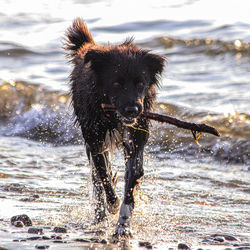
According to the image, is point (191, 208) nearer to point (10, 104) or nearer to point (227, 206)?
point (227, 206)

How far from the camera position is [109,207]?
603cm

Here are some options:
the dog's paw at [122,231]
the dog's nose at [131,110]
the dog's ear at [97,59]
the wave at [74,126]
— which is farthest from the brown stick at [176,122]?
the wave at [74,126]

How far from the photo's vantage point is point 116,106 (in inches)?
206

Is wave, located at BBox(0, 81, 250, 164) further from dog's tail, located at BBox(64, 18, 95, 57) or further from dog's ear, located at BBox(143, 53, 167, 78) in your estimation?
dog's ear, located at BBox(143, 53, 167, 78)

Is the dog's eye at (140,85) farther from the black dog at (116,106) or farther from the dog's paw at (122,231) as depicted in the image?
the dog's paw at (122,231)

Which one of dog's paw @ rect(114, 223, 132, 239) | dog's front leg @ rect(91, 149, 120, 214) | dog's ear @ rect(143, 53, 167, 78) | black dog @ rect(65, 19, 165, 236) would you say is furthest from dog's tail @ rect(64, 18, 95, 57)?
dog's paw @ rect(114, 223, 132, 239)

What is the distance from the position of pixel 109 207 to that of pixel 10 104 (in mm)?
7536

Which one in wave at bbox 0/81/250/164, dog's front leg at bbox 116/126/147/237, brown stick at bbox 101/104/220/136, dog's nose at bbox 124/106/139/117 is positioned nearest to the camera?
dog's nose at bbox 124/106/139/117

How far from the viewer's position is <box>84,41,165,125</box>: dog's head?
5.15 meters

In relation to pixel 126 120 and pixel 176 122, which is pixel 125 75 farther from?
pixel 176 122

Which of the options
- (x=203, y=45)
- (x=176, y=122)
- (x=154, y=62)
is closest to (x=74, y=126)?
(x=154, y=62)

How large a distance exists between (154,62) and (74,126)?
2550 millimetres

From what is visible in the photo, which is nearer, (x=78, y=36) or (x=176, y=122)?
(x=176, y=122)

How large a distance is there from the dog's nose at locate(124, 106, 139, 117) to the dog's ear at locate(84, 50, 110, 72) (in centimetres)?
65
